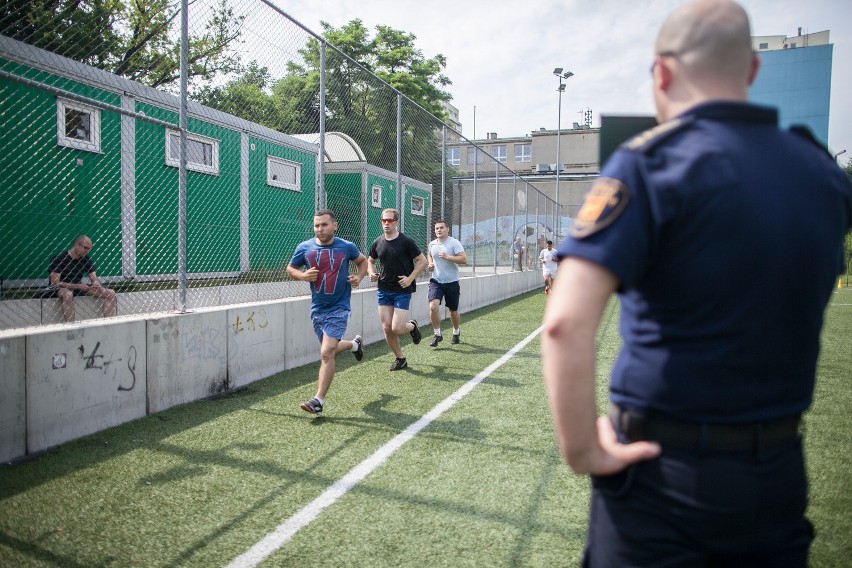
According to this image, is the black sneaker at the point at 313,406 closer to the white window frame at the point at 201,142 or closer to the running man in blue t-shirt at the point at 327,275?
the running man in blue t-shirt at the point at 327,275

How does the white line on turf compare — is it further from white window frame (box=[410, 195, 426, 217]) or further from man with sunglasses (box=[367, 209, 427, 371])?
white window frame (box=[410, 195, 426, 217])

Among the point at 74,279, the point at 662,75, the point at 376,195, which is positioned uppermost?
the point at 376,195

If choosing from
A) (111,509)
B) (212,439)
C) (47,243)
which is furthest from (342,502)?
(47,243)

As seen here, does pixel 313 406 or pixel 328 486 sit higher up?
pixel 313 406

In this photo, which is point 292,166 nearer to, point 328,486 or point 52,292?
point 52,292

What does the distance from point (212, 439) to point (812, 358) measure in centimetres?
463

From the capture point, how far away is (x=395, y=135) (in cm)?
1133

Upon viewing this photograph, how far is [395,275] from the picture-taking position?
8086 mm

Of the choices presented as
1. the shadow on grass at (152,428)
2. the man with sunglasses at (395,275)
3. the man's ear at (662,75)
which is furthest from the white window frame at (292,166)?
the man's ear at (662,75)

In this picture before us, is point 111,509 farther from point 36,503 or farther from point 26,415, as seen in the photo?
point 26,415

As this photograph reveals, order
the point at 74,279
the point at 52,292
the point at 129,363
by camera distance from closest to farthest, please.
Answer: the point at 129,363 → the point at 52,292 → the point at 74,279

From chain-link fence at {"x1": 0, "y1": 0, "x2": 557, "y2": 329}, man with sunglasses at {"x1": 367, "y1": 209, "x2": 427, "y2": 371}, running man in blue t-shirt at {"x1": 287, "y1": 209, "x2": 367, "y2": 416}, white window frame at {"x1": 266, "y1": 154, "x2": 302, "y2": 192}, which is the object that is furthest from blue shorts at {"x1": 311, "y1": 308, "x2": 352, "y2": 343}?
white window frame at {"x1": 266, "y1": 154, "x2": 302, "y2": 192}

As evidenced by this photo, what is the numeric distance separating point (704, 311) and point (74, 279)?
6.60m

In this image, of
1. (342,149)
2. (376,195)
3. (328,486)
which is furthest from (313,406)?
(342,149)
